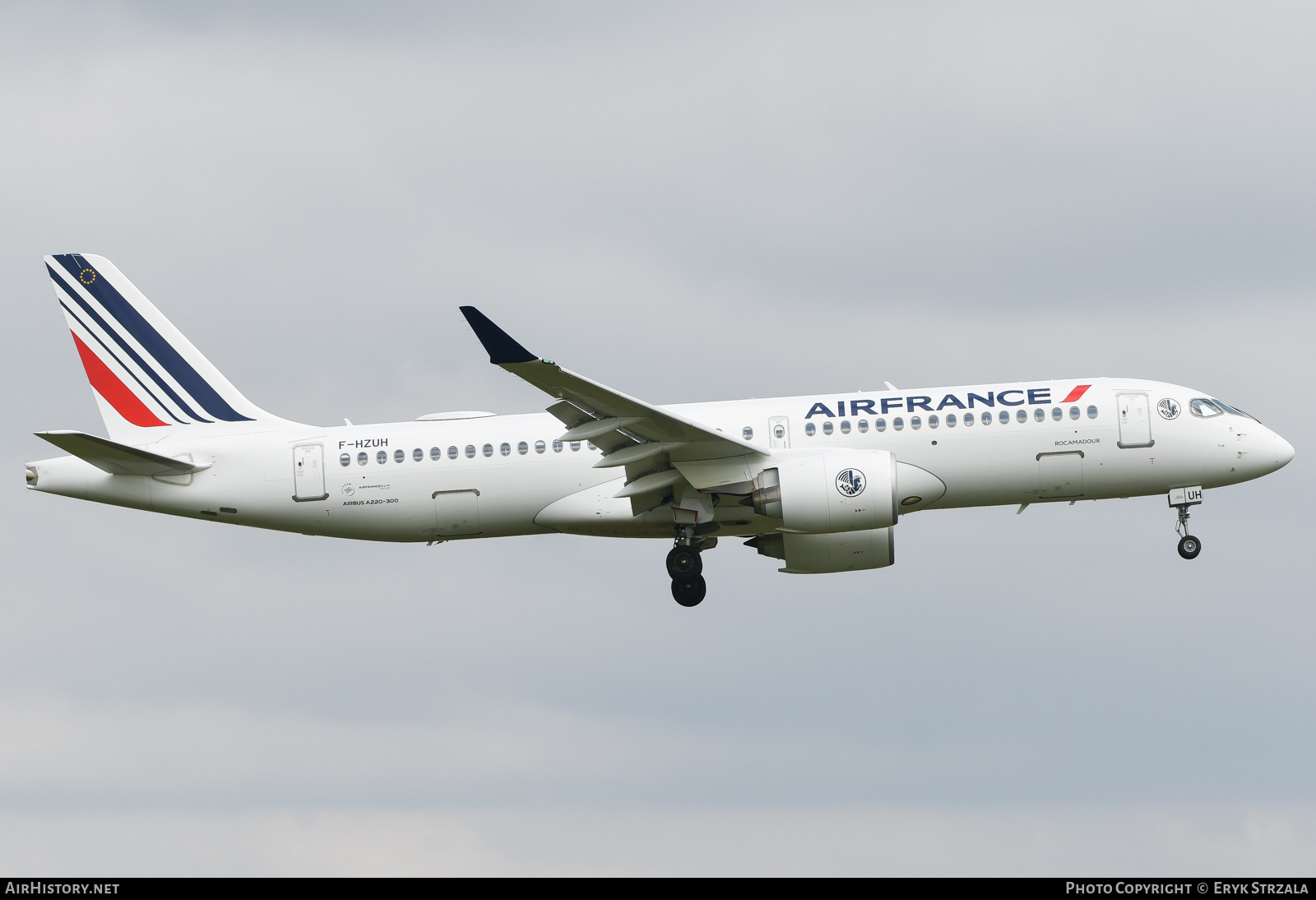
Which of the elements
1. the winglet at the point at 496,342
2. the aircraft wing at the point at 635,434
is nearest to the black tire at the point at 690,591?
the aircraft wing at the point at 635,434

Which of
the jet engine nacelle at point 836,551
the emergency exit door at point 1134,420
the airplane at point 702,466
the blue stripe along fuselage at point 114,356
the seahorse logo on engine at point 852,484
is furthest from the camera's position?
the blue stripe along fuselage at point 114,356

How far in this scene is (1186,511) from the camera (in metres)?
40.0

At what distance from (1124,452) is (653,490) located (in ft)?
39.8

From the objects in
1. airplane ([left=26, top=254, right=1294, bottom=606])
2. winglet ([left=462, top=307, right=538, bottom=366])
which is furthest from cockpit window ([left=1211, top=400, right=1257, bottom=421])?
winglet ([left=462, top=307, right=538, bottom=366])

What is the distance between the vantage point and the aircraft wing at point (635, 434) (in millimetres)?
34375

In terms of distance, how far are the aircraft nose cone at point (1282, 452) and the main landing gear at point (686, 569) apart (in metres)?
15.4

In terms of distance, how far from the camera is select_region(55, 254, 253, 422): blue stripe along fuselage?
4281cm

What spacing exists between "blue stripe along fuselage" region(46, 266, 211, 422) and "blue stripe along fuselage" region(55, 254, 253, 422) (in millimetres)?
299

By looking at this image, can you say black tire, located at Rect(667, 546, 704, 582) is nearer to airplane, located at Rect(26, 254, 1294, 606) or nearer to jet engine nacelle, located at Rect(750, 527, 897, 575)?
airplane, located at Rect(26, 254, 1294, 606)

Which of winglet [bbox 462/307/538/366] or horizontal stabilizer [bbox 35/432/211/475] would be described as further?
horizontal stabilizer [bbox 35/432/211/475]

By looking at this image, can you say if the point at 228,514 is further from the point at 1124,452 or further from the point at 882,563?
the point at 1124,452

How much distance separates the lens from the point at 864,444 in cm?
3872

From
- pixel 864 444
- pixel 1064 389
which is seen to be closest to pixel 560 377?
pixel 864 444

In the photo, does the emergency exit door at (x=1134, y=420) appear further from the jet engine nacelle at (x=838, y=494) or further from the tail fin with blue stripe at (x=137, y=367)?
the tail fin with blue stripe at (x=137, y=367)
